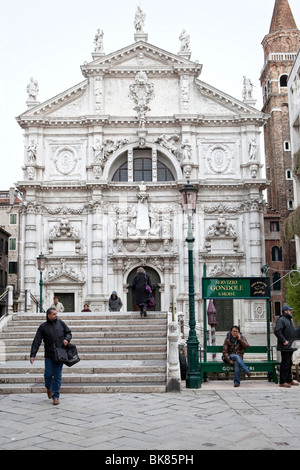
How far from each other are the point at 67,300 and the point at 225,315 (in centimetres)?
950

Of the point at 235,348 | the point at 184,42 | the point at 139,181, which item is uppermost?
the point at 184,42

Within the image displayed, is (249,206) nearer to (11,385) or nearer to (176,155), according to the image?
(176,155)

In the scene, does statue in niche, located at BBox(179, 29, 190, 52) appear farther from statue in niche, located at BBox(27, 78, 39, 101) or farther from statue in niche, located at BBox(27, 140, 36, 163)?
statue in niche, located at BBox(27, 140, 36, 163)

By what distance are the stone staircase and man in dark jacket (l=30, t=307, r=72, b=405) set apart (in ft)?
4.79

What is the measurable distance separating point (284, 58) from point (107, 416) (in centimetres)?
4933

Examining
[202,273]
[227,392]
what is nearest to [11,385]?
[227,392]

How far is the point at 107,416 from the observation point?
31.0 ft

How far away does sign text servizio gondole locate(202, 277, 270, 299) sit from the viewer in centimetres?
1450

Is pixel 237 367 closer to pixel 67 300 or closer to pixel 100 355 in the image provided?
pixel 100 355

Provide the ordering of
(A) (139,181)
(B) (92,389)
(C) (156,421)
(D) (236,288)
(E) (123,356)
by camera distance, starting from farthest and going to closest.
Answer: (A) (139,181) < (E) (123,356) < (D) (236,288) < (B) (92,389) < (C) (156,421)

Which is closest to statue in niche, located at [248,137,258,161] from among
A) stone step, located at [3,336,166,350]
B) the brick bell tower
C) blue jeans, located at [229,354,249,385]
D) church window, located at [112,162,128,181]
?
church window, located at [112,162,128,181]

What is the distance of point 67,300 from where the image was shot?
32.4m

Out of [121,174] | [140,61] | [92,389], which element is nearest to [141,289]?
[92,389]

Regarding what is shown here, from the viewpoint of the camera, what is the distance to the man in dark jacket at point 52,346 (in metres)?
10.8
